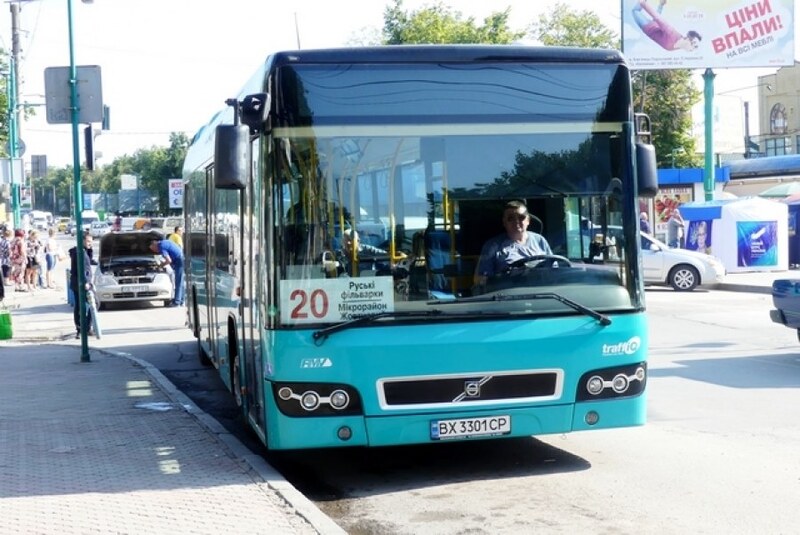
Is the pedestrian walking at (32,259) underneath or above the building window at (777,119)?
underneath

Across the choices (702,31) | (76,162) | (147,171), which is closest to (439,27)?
(702,31)

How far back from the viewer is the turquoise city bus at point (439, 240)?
7.46 metres

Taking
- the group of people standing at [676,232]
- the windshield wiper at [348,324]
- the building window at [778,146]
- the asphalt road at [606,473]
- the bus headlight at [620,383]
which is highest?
the building window at [778,146]

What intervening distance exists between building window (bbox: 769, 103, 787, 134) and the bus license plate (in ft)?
247

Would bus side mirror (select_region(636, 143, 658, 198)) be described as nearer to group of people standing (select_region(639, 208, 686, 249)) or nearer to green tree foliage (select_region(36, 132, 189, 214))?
group of people standing (select_region(639, 208, 686, 249))

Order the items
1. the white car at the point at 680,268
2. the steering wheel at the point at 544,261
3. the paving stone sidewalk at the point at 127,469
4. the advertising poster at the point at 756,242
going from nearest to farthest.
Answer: the paving stone sidewalk at the point at 127,469
the steering wheel at the point at 544,261
the white car at the point at 680,268
the advertising poster at the point at 756,242

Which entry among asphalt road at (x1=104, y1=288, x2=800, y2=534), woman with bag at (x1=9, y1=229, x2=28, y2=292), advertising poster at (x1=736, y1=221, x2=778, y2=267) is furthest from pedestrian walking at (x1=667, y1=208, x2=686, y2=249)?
woman with bag at (x1=9, y1=229, x2=28, y2=292)

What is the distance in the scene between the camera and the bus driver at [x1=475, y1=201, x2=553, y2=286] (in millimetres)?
7633

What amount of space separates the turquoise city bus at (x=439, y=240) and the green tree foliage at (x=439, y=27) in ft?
156

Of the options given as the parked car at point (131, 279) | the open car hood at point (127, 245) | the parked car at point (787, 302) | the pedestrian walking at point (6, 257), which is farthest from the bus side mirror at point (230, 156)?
the pedestrian walking at point (6, 257)

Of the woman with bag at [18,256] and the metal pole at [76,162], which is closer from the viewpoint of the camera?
the metal pole at [76,162]

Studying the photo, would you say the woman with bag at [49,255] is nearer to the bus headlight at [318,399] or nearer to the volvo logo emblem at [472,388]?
the bus headlight at [318,399]

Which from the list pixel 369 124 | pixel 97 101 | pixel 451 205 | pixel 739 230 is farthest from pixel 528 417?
pixel 739 230

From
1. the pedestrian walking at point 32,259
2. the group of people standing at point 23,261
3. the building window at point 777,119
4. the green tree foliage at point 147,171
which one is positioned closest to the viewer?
the group of people standing at point 23,261
